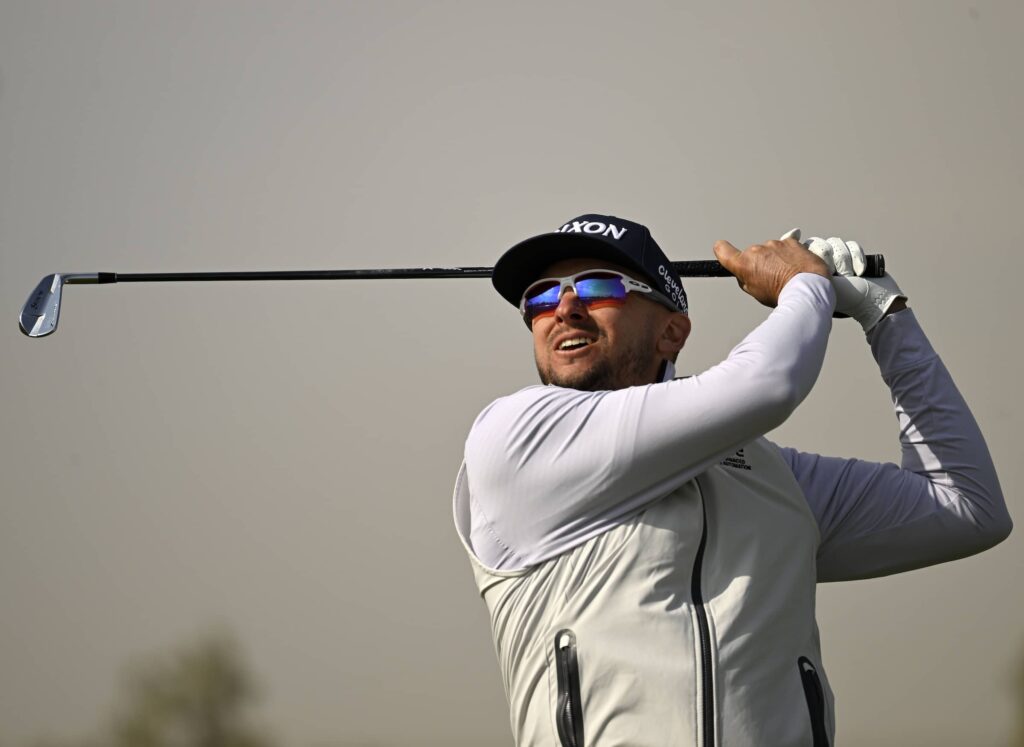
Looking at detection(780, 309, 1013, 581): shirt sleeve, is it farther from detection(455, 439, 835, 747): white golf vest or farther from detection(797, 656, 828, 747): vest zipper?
detection(797, 656, 828, 747): vest zipper

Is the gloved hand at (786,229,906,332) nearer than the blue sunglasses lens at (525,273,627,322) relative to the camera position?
No

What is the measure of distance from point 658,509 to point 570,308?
1.63 feet

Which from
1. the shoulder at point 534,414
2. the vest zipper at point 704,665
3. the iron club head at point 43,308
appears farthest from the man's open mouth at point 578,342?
the iron club head at point 43,308

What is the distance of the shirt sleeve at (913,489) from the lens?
2607mm

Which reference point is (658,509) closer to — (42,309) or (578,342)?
(578,342)

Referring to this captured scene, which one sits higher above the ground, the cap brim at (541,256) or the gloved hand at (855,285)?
the cap brim at (541,256)

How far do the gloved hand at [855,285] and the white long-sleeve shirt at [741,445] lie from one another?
6 centimetres

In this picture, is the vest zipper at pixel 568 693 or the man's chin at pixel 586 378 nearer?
the vest zipper at pixel 568 693

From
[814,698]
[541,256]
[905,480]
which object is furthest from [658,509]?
[905,480]

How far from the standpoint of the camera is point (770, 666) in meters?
2.08

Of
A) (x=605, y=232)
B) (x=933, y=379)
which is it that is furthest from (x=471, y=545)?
(x=933, y=379)

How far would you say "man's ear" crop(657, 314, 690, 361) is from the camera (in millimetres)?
2547

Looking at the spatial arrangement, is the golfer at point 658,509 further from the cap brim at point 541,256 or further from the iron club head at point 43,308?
the iron club head at point 43,308

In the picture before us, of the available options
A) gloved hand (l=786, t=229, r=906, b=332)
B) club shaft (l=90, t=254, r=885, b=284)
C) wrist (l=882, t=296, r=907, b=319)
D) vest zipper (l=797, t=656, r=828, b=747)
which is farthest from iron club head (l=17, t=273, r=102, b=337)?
vest zipper (l=797, t=656, r=828, b=747)
